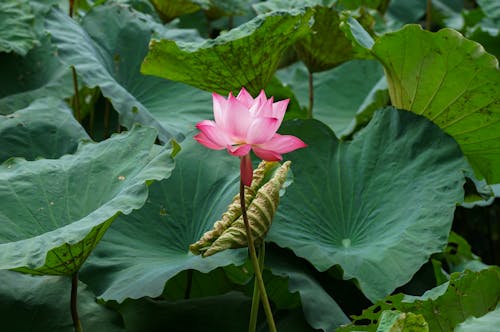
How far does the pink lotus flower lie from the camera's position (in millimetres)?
977

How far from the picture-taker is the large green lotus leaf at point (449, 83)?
59.6 inches

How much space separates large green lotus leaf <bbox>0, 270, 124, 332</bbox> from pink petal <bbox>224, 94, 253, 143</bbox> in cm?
46

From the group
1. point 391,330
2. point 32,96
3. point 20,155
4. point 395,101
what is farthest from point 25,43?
point 391,330

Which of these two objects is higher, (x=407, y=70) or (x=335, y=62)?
(x=407, y=70)

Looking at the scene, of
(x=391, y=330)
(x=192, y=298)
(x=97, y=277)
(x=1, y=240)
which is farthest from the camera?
(x=192, y=298)

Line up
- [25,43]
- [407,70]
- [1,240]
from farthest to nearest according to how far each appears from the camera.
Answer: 1. [25,43]
2. [407,70]
3. [1,240]

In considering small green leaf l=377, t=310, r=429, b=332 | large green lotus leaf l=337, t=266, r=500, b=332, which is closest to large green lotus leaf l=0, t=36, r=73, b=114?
large green lotus leaf l=337, t=266, r=500, b=332

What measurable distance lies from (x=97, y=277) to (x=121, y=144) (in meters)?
0.20

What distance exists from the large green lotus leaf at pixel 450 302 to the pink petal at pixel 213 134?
37cm

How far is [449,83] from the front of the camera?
5.13ft

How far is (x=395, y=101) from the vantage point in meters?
1.68

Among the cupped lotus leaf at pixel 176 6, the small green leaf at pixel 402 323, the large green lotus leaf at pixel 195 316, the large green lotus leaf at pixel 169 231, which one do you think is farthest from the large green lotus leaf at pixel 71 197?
the cupped lotus leaf at pixel 176 6

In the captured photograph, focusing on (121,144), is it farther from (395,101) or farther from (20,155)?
(395,101)

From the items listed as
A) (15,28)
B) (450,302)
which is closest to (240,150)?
(450,302)
